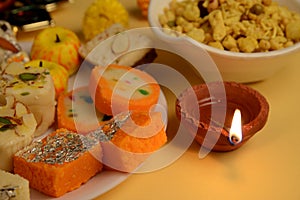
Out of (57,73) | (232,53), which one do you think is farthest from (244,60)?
(57,73)

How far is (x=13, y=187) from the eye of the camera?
2.74ft

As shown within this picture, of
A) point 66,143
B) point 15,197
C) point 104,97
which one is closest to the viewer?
point 15,197

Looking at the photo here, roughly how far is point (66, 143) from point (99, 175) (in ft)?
0.26

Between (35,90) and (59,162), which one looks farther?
(35,90)

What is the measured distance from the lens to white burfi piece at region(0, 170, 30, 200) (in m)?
0.83

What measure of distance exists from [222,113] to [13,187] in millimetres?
424

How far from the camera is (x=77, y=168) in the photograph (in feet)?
2.97

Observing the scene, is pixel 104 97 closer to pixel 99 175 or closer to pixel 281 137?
pixel 99 175

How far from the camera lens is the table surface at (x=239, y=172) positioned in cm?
96

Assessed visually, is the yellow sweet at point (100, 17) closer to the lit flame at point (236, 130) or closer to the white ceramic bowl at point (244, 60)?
the white ceramic bowl at point (244, 60)

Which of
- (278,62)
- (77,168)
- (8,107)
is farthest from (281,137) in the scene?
(8,107)

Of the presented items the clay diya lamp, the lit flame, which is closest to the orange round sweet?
the clay diya lamp

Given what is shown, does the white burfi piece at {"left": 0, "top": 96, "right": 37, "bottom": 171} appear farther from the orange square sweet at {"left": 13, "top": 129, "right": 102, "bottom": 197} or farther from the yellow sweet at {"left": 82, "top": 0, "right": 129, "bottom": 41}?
the yellow sweet at {"left": 82, "top": 0, "right": 129, "bottom": 41}

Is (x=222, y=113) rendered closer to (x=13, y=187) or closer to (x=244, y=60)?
(x=244, y=60)
